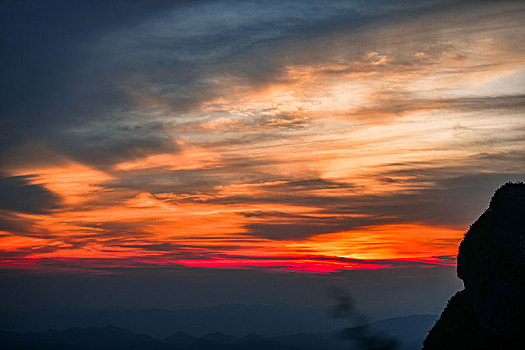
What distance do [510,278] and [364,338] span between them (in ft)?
167

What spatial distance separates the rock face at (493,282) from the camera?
66875mm

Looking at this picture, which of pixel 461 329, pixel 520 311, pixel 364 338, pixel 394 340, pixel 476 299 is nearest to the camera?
pixel 364 338

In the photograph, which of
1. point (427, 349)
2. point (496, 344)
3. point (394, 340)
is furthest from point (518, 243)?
point (394, 340)

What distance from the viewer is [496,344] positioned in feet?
224

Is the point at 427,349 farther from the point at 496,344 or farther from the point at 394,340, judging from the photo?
the point at 394,340

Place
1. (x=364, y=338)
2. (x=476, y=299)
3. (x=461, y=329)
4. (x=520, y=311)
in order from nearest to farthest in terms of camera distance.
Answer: (x=364, y=338)
(x=520, y=311)
(x=476, y=299)
(x=461, y=329)

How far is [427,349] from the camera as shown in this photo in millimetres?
87125

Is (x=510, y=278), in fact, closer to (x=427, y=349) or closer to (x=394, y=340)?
(x=427, y=349)

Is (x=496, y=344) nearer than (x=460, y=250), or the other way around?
(x=496, y=344)

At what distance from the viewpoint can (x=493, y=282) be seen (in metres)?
72.0

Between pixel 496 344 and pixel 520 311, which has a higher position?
pixel 520 311

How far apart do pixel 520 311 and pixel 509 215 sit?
14.6 m

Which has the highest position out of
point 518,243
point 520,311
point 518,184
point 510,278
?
point 518,184

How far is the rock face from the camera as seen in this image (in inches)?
2633
